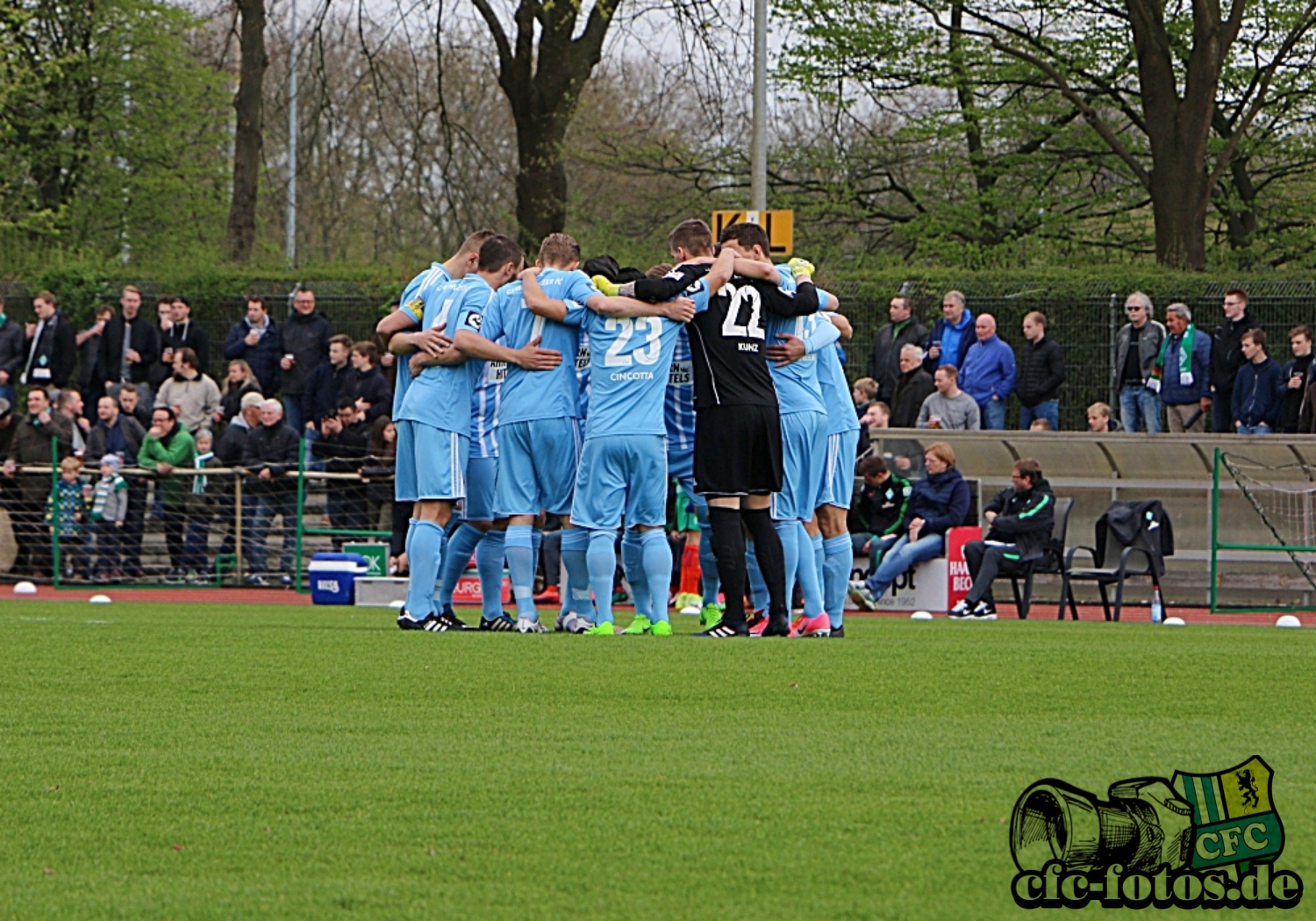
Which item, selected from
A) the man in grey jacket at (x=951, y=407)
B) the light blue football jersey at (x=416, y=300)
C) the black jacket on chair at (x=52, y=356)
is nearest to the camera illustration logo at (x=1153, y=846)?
the light blue football jersey at (x=416, y=300)

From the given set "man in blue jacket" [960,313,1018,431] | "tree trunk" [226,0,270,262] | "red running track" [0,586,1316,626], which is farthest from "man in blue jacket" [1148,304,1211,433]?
"tree trunk" [226,0,270,262]

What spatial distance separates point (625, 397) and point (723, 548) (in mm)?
1071

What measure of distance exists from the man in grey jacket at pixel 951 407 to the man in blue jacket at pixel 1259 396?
8.96 ft

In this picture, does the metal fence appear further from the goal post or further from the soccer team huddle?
the soccer team huddle

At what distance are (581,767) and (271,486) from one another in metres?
15.3

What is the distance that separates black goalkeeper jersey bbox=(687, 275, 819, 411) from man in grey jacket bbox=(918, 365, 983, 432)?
9269 mm

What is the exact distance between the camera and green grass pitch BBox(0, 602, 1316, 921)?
4402 mm

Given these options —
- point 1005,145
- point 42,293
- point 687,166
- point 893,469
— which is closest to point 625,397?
point 893,469

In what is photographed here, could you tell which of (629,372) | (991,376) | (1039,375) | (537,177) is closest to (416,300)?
(629,372)

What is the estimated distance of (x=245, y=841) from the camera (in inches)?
193

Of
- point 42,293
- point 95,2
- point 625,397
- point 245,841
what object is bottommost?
point 245,841

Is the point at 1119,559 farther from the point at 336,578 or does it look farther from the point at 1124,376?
the point at 336,578

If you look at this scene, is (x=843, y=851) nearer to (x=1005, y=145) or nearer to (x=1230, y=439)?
(x=1230, y=439)

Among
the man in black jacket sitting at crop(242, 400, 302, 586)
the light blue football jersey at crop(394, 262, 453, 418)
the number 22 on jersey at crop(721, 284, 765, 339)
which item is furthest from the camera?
the man in black jacket sitting at crop(242, 400, 302, 586)
